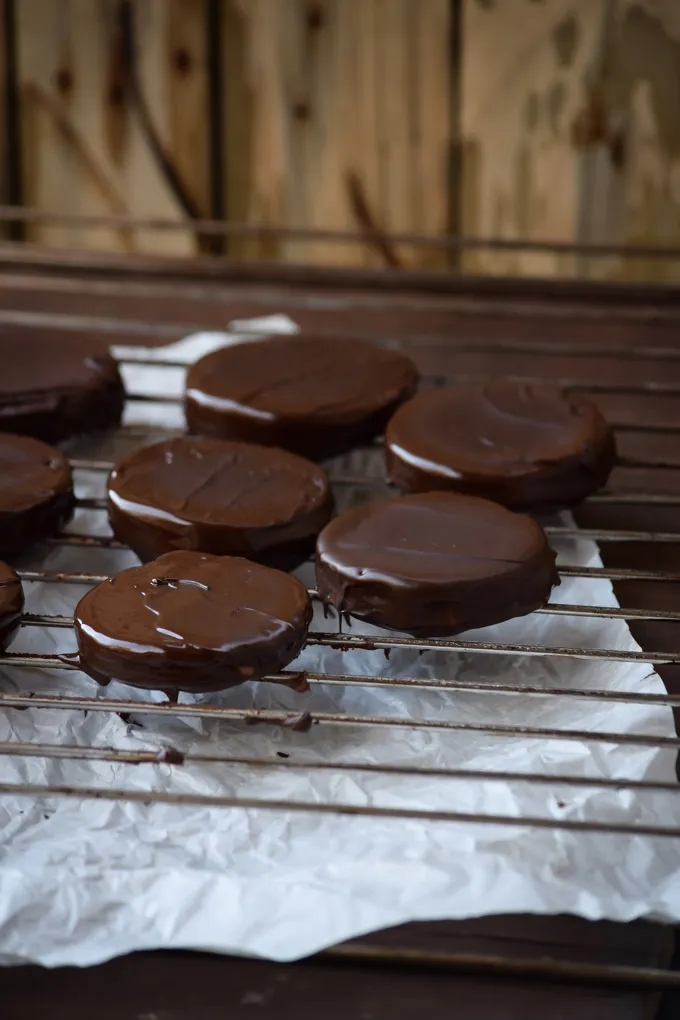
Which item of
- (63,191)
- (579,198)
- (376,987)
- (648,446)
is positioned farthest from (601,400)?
(63,191)

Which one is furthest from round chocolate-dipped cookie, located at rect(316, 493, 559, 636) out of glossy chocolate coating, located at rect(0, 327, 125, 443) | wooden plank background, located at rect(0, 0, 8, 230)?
wooden plank background, located at rect(0, 0, 8, 230)

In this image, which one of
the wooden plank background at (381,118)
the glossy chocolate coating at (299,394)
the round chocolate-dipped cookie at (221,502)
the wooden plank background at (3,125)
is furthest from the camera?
the wooden plank background at (3,125)

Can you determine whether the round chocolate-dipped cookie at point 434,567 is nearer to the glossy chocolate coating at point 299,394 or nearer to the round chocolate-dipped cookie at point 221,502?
the round chocolate-dipped cookie at point 221,502

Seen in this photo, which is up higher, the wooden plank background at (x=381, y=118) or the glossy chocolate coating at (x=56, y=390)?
the wooden plank background at (x=381, y=118)

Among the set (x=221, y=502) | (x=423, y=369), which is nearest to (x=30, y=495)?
(x=221, y=502)

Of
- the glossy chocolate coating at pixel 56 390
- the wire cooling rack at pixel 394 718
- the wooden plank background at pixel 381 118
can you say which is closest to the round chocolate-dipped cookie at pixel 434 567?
the wire cooling rack at pixel 394 718

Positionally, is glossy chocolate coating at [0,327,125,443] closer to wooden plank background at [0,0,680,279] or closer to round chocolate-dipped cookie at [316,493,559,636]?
round chocolate-dipped cookie at [316,493,559,636]
